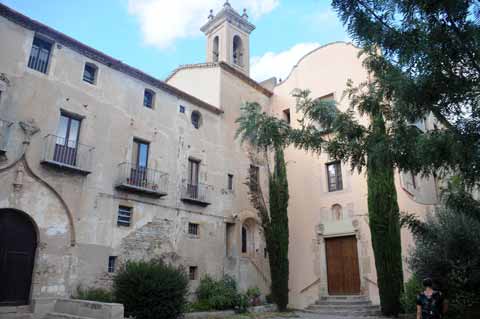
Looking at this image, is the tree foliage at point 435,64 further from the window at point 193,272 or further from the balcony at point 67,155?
the window at point 193,272

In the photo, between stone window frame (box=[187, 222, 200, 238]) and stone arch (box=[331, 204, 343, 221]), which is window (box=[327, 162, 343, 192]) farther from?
stone window frame (box=[187, 222, 200, 238])

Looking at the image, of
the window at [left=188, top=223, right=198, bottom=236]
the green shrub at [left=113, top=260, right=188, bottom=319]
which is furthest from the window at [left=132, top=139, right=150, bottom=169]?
the green shrub at [left=113, top=260, right=188, bottom=319]

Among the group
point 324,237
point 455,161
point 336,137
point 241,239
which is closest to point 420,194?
point 324,237

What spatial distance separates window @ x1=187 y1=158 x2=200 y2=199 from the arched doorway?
6474mm

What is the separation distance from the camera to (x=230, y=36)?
78.6 feet

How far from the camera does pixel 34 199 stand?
12094mm

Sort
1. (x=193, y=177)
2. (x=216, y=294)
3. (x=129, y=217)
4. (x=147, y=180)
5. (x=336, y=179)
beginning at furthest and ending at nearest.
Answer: (x=336, y=179) < (x=193, y=177) < (x=216, y=294) < (x=147, y=180) < (x=129, y=217)

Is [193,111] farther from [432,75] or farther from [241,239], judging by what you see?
[432,75]

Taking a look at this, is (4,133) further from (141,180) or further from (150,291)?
(150,291)

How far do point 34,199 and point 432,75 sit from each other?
11924 millimetres

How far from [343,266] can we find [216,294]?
5782 mm

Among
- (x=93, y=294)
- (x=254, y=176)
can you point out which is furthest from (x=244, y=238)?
(x=93, y=294)

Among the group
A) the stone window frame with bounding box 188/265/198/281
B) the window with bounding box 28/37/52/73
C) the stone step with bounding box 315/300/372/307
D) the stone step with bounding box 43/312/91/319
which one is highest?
the window with bounding box 28/37/52/73

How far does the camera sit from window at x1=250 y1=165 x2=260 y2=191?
764 inches
